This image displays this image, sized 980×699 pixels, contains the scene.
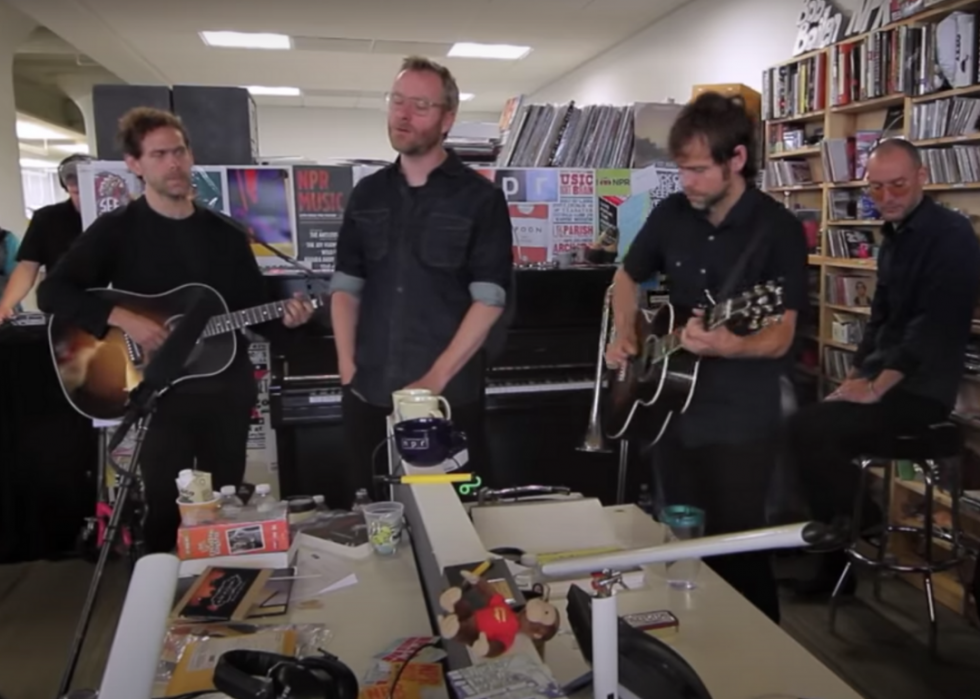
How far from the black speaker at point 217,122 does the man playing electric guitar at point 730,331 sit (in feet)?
6.22

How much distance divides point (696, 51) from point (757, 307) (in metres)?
3.97

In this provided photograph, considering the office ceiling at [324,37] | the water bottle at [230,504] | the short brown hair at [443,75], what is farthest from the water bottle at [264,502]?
the office ceiling at [324,37]

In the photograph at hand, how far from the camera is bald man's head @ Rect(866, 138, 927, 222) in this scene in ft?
8.95

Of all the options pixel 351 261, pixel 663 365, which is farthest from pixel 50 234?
pixel 663 365

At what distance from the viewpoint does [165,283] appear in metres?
2.26

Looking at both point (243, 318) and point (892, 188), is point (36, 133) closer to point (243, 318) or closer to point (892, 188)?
point (243, 318)

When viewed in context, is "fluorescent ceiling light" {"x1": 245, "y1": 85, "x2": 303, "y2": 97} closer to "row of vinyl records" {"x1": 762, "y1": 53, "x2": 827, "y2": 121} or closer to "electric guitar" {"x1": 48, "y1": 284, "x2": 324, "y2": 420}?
"row of vinyl records" {"x1": 762, "y1": 53, "x2": 827, "y2": 121}

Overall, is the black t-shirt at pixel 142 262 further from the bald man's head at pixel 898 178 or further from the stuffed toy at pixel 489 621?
the bald man's head at pixel 898 178

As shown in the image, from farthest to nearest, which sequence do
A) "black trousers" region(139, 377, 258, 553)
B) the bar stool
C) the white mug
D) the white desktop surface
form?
1. the bar stool
2. "black trousers" region(139, 377, 258, 553)
3. the white mug
4. the white desktop surface

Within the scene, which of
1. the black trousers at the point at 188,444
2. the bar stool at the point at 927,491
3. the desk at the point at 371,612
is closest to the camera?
the desk at the point at 371,612

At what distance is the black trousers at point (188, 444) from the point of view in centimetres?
218

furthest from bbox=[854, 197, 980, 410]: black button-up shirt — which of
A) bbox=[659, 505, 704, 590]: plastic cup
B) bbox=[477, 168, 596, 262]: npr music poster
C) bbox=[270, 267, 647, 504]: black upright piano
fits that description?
bbox=[659, 505, 704, 590]: plastic cup

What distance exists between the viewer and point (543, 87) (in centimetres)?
873

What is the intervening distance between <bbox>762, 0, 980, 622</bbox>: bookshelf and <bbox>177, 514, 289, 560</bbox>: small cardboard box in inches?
90.8
